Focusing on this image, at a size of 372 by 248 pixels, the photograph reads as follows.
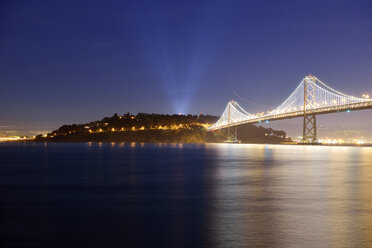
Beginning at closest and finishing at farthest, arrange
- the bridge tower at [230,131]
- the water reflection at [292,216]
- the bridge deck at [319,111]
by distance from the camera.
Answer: the water reflection at [292,216]
the bridge deck at [319,111]
the bridge tower at [230,131]

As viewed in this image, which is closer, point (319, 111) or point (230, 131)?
point (319, 111)

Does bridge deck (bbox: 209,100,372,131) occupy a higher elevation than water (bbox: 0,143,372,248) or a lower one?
higher

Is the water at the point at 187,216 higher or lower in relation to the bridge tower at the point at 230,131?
lower

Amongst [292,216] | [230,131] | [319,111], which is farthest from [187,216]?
[230,131]

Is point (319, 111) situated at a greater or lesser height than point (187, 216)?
greater

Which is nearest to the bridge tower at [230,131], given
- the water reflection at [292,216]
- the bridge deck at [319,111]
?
the bridge deck at [319,111]

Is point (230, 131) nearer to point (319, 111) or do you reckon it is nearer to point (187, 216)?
point (319, 111)

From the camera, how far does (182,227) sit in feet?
27.6

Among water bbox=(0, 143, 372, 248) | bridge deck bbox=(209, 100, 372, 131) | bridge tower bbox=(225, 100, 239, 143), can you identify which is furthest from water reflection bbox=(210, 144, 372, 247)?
bridge tower bbox=(225, 100, 239, 143)

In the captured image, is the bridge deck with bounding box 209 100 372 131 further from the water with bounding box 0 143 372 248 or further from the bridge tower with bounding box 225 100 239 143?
the water with bounding box 0 143 372 248

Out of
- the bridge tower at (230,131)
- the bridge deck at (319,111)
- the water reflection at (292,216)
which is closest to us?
the water reflection at (292,216)

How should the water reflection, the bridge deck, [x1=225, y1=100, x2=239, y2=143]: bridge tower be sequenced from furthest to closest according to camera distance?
1. [x1=225, y1=100, x2=239, y2=143]: bridge tower
2. the bridge deck
3. the water reflection

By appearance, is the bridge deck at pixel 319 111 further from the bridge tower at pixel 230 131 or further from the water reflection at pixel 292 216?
the water reflection at pixel 292 216

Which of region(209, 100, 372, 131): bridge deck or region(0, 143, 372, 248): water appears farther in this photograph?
region(209, 100, 372, 131): bridge deck
